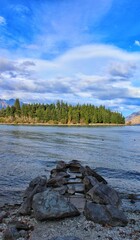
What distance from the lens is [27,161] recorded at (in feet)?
122

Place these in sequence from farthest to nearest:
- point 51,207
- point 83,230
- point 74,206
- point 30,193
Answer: point 30,193 → point 74,206 → point 51,207 → point 83,230

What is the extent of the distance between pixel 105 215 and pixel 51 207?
2.83m

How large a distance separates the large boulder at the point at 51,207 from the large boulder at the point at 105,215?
32.2 inches

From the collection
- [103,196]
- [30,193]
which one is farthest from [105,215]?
[30,193]

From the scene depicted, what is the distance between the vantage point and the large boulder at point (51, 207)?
551 inches

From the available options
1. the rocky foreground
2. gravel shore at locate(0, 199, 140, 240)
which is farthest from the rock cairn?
gravel shore at locate(0, 199, 140, 240)

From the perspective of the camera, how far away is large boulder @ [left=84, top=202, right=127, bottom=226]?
13.6m

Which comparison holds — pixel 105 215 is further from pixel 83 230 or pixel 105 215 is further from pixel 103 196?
pixel 103 196

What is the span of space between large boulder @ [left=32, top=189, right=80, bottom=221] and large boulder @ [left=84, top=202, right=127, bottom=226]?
0.82 m

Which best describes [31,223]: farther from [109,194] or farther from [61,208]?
[109,194]

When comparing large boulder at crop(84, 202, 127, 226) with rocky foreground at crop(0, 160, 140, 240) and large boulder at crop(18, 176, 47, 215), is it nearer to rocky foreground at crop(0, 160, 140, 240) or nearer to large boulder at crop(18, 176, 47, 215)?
rocky foreground at crop(0, 160, 140, 240)

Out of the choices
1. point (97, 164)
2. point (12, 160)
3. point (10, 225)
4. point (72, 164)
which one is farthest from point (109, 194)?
point (12, 160)

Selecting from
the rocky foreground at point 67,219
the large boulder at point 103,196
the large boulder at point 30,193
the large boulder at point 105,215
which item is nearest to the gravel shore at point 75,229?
the rocky foreground at point 67,219

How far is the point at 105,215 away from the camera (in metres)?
13.9
